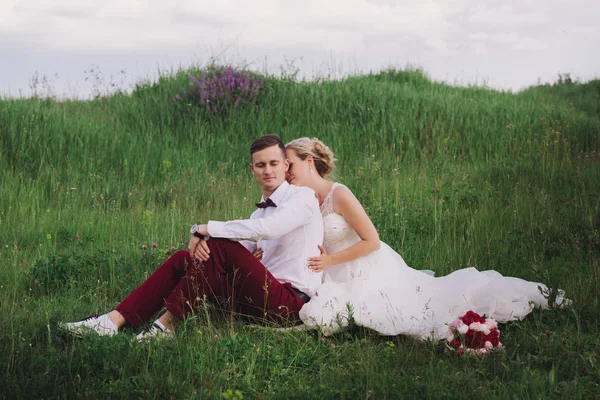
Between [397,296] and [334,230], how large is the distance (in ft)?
2.59

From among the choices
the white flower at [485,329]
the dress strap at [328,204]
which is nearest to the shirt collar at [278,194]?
the dress strap at [328,204]

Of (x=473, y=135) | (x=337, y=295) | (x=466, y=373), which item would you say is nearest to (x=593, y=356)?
(x=466, y=373)

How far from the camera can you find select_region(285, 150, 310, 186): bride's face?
575cm

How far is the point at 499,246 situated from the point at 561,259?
2.31 feet

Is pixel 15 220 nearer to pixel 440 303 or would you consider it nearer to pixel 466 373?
pixel 440 303

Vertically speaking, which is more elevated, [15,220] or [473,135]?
[473,135]

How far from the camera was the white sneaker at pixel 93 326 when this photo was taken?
4.70 meters

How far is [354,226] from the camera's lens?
216 inches

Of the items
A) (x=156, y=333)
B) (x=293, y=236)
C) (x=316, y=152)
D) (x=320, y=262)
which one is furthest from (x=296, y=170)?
(x=156, y=333)

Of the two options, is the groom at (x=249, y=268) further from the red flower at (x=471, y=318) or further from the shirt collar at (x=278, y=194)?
the red flower at (x=471, y=318)

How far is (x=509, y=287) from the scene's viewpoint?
214 inches

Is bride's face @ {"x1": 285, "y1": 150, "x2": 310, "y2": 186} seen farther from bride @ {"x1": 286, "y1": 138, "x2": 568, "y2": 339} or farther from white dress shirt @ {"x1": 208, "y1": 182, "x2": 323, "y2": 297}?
white dress shirt @ {"x1": 208, "y1": 182, "x2": 323, "y2": 297}

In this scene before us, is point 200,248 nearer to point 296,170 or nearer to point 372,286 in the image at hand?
point 296,170

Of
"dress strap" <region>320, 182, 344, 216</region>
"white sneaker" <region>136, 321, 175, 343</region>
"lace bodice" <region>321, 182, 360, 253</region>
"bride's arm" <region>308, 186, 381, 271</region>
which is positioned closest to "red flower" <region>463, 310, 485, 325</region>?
"bride's arm" <region>308, 186, 381, 271</region>
